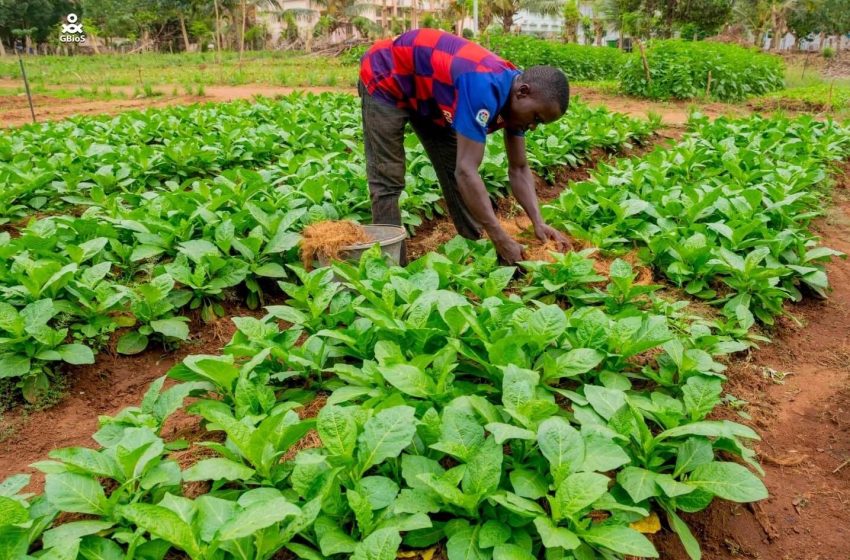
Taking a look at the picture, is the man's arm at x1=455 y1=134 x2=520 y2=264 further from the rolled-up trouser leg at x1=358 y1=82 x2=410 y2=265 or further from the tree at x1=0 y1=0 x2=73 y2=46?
the tree at x1=0 y1=0 x2=73 y2=46

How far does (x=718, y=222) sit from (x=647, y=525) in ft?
9.03

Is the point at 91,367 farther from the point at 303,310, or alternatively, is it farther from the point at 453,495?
the point at 453,495

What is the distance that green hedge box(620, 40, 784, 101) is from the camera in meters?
15.9

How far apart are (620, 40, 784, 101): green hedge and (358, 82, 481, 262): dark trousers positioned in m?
13.3

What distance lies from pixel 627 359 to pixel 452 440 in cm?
112

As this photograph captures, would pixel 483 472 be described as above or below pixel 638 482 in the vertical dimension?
above

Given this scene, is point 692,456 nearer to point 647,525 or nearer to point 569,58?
point 647,525

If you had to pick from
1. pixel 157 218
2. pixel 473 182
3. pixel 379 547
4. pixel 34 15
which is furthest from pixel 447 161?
pixel 34 15

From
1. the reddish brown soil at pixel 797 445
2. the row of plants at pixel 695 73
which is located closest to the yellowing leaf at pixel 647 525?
the reddish brown soil at pixel 797 445

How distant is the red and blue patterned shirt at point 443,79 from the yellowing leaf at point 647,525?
2.06m

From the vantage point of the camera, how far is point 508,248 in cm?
369

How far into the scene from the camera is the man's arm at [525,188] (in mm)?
4008

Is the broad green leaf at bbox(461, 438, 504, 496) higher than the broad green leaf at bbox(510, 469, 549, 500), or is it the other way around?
the broad green leaf at bbox(461, 438, 504, 496)

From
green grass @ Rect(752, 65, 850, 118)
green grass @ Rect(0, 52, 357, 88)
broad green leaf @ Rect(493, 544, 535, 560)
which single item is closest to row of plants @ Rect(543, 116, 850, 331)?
broad green leaf @ Rect(493, 544, 535, 560)
